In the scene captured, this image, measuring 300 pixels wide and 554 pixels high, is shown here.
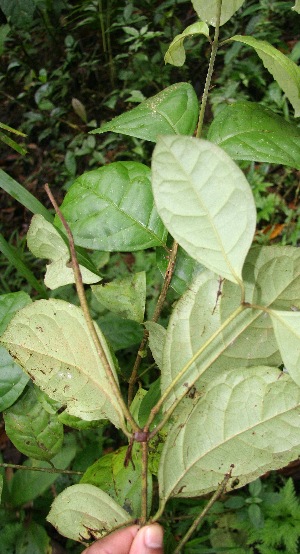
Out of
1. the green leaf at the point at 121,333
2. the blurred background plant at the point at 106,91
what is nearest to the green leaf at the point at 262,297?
the green leaf at the point at 121,333

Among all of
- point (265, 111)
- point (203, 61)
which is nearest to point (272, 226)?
point (203, 61)

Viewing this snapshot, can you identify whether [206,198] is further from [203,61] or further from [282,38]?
[282,38]

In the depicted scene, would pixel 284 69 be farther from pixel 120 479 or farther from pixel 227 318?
pixel 120 479

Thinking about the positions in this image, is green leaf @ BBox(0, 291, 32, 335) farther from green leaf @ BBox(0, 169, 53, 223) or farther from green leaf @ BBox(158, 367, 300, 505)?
green leaf @ BBox(158, 367, 300, 505)

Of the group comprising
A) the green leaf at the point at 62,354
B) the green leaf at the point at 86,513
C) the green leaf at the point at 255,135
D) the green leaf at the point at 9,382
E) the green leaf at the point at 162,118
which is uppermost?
the green leaf at the point at 162,118

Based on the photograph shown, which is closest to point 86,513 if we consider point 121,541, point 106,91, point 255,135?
point 121,541

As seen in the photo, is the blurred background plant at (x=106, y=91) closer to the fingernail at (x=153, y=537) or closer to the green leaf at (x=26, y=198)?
the green leaf at (x=26, y=198)

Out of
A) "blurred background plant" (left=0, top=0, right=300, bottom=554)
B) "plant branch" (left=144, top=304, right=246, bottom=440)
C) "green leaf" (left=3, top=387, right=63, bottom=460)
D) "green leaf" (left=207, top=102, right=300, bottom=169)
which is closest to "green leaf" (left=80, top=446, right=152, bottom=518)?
"green leaf" (left=3, top=387, right=63, bottom=460)
